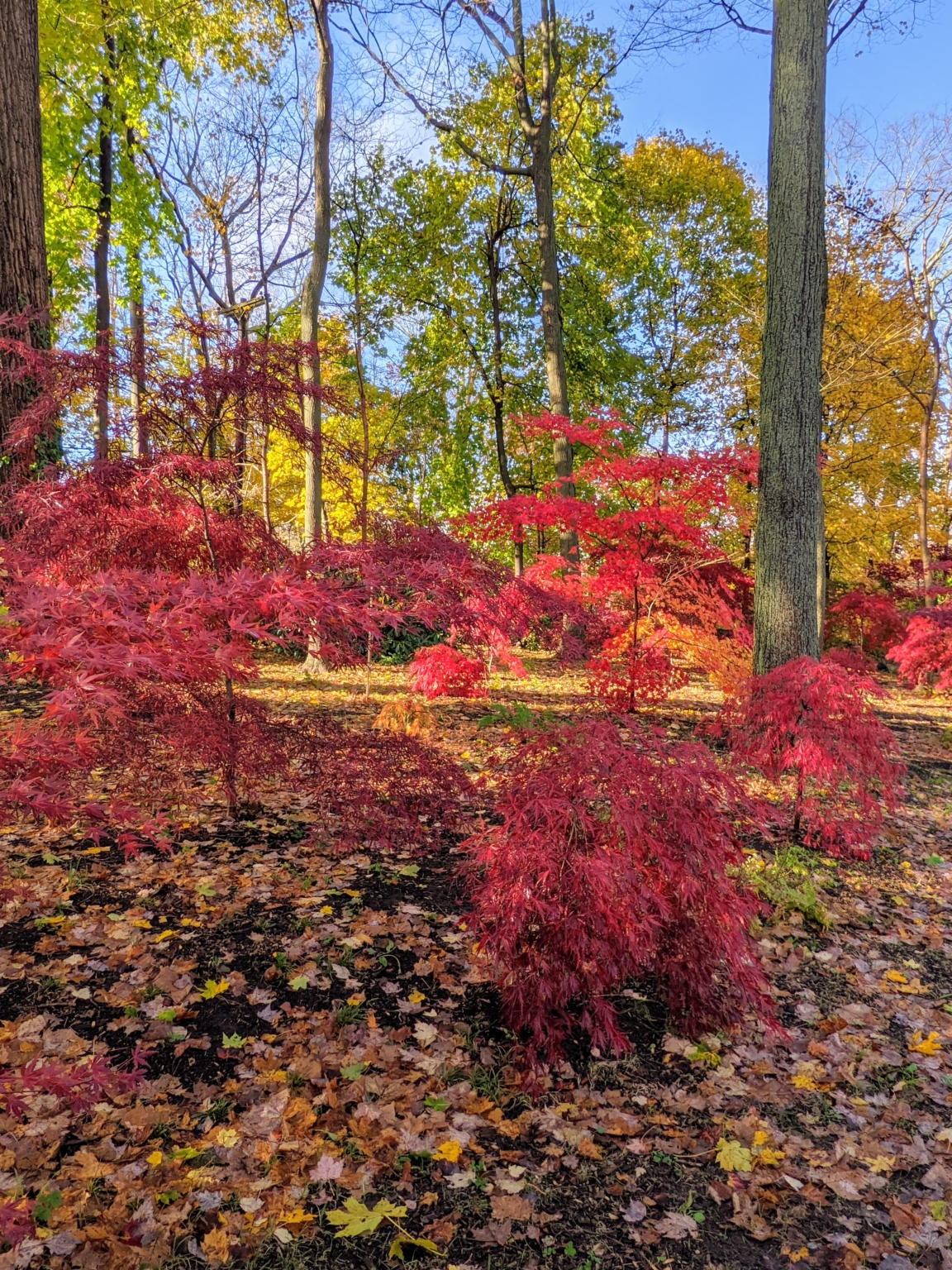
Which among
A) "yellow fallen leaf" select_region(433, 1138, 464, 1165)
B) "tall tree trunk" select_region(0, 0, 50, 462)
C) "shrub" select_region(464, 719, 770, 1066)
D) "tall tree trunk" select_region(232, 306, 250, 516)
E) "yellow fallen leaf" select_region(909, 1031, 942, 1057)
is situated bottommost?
"yellow fallen leaf" select_region(909, 1031, 942, 1057)

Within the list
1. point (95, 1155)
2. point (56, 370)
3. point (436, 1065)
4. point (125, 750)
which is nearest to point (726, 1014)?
point (436, 1065)

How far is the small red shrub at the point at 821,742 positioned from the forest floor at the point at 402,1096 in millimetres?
→ 728

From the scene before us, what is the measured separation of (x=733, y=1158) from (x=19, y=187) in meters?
5.33

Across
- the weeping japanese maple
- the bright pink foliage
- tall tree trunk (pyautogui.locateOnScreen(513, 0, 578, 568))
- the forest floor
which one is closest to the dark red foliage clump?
the forest floor

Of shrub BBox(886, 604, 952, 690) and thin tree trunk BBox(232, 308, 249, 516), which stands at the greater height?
thin tree trunk BBox(232, 308, 249, 516)

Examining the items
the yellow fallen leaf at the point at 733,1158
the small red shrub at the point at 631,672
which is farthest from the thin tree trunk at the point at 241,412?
the small red shrub at the point at 631,672

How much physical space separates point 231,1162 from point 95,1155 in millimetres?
392

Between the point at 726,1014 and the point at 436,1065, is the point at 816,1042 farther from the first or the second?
the point at 436,1065

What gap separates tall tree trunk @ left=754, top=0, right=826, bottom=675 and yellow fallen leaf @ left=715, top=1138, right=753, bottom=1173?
3662 millimetres

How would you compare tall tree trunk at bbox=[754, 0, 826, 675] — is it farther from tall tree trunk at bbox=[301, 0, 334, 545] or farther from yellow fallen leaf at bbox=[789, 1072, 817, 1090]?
tall tree trunk at bbox=[301, 0, 334, 545]

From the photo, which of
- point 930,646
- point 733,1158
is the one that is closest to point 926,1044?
point 733,1158

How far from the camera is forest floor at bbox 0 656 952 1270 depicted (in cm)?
201

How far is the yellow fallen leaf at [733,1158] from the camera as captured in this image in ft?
7.60

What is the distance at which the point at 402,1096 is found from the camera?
247 centimetres
